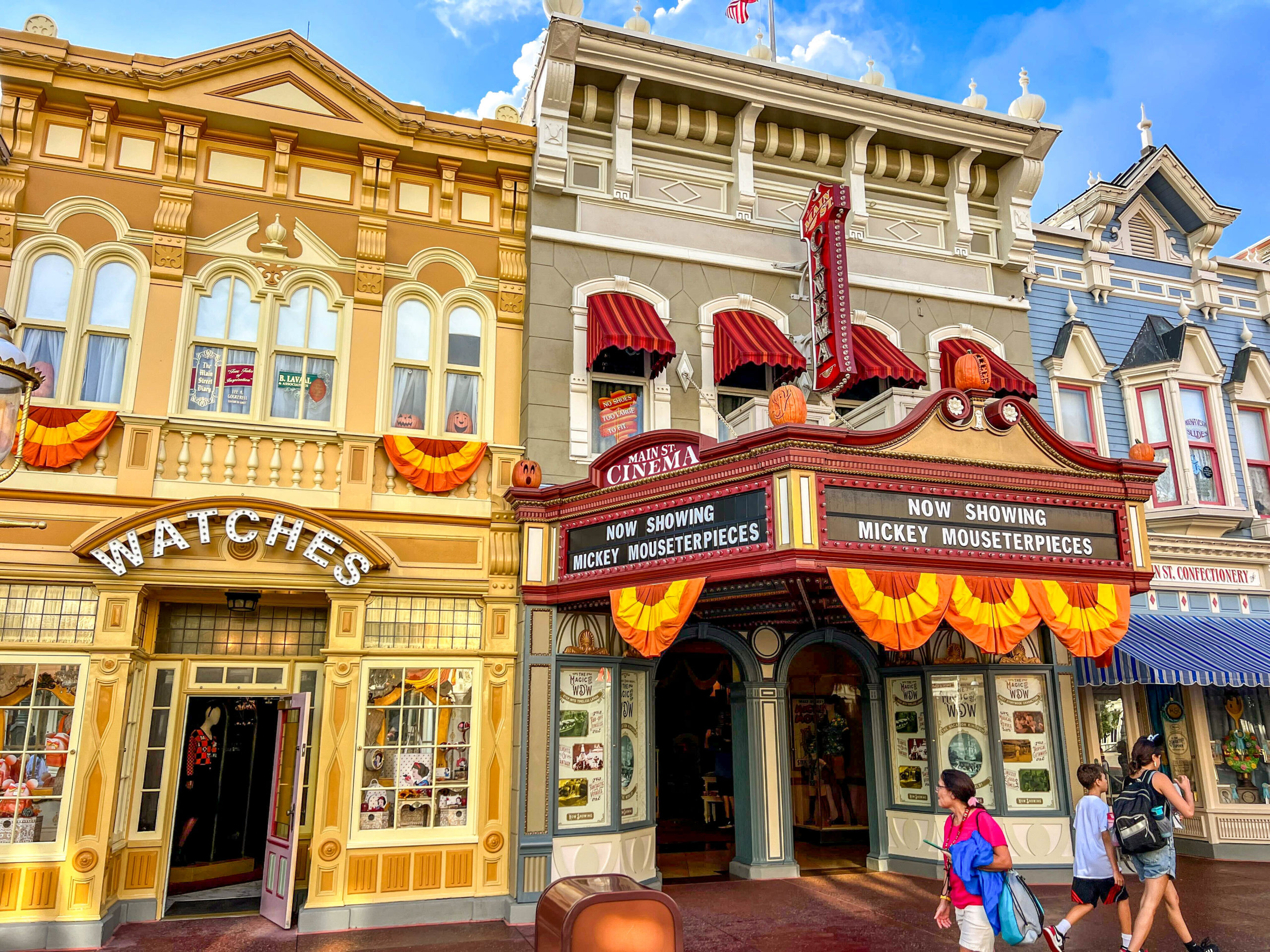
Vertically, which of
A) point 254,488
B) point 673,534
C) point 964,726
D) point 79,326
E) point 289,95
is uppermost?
point 289,95

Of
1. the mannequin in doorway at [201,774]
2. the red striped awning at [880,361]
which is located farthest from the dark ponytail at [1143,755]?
the mannequin in doorway at [201,774]

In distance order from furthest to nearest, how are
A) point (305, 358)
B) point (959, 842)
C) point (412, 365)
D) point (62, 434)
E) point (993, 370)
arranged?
point (993, 370) < point (412, 365) < point (305, 358) < point (62, 434) < point (959, 842)

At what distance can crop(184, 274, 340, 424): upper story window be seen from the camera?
1205cm

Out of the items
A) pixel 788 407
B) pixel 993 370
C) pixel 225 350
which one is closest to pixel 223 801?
pixel 225 350

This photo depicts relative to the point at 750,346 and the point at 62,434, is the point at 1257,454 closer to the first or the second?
the point at 750,346

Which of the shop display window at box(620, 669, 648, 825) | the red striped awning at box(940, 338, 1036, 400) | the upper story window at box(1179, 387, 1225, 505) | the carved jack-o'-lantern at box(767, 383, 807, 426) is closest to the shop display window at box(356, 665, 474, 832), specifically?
the shop display window at box(620, 669, 648, 825)

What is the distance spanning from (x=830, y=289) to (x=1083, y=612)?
5.36m

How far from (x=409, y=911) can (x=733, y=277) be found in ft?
32.1

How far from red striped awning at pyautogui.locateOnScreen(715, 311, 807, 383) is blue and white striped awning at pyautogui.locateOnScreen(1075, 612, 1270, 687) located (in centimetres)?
618

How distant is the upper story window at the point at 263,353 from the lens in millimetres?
12055

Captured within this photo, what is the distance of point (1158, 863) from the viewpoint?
8.30 m

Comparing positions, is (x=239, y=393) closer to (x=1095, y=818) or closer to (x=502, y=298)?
(x=502, y=298)

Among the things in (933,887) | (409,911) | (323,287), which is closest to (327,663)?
(409,911)

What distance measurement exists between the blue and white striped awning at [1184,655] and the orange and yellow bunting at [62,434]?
13729 mm
